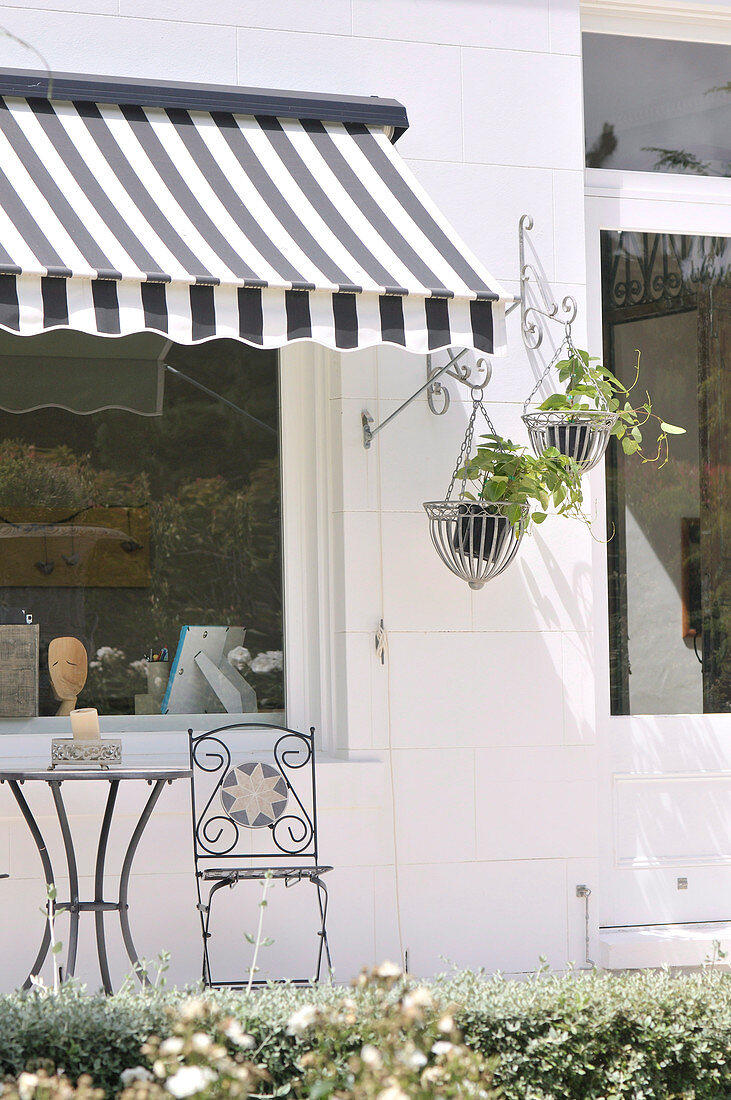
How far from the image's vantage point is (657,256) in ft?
18.8

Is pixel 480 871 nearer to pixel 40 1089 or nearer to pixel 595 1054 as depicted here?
pixel 595 1054

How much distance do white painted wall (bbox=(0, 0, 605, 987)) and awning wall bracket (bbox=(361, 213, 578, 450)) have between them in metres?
0.05

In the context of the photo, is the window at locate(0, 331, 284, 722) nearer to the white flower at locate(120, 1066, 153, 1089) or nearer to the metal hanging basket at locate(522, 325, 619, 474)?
the metal hanging basket at locate(522, 325, 619, 474)

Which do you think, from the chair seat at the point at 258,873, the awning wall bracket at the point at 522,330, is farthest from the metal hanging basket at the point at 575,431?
the chair seat at the point at 258,873

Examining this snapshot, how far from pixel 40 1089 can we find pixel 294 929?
112 inches

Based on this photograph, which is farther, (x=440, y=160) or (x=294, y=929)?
(x=440, y=160)

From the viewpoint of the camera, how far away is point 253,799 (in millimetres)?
4766

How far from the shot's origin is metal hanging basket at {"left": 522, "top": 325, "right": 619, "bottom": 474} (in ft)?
15.4

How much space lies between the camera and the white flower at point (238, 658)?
5.30 m

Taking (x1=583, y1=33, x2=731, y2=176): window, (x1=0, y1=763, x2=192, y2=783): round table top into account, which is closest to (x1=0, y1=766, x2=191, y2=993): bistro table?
(x1=0, y1=763, x2=192, y2=783): round table top

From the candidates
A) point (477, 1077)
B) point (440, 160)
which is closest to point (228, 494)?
point (440, 160)

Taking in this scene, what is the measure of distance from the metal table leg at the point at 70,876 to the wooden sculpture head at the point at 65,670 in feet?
2.20

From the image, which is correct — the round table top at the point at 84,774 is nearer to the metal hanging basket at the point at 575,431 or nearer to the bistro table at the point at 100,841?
the bistro table at the point at 100,841

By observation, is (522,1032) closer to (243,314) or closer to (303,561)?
(243,314)
